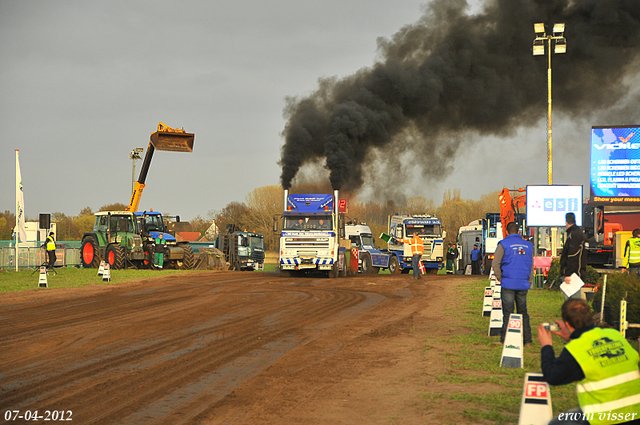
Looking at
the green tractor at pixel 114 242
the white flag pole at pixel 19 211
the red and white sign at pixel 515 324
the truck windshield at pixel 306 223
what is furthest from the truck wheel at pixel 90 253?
the red and white sign at pixel 515 324

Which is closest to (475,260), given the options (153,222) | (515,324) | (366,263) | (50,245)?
(366,263)

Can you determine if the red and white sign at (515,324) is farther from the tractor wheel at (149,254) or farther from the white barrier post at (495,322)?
the tractor wheel at (149,254)

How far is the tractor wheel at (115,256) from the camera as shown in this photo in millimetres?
29656

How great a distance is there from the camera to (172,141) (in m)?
30.4

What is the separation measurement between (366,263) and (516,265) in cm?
2439

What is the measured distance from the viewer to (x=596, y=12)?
3528 centimetres

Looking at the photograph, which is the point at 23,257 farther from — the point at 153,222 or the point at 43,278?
the point at 43,278

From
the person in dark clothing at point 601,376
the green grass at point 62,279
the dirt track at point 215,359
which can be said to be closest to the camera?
the person in dark clothing at point 601,376

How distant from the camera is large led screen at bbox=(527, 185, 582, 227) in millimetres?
21188

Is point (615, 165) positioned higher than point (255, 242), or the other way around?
point (615, 165)

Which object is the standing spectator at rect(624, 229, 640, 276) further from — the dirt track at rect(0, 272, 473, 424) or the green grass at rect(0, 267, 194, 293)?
the green grass at rect(0, 267, 194, 293)

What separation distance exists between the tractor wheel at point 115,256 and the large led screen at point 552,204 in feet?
63.5

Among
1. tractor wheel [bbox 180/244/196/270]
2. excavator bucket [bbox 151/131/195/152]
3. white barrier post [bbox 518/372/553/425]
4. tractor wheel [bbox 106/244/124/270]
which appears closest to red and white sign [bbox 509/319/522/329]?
white barrier post [bbox 518/372/553/425]

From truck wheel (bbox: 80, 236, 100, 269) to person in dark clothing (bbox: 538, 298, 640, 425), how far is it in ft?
97.2
